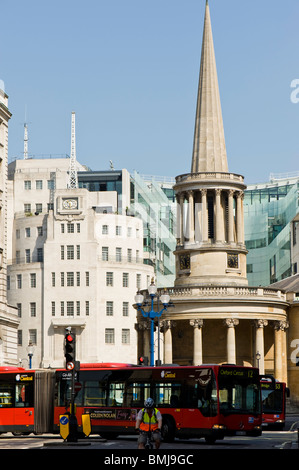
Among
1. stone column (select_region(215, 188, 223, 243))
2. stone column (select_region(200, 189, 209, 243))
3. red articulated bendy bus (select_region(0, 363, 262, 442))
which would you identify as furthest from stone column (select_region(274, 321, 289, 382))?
red articulated bendy bus (select_region(0, 363, 262, 442))

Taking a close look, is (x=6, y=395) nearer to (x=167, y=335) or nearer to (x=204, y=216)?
(x=167, y=335)

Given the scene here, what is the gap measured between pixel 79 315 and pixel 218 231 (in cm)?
4928

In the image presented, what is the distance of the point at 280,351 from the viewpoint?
86500mm

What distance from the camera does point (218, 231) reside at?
8619cm

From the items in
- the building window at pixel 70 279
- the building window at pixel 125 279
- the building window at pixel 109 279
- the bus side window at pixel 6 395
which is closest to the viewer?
the bus side window at pixel 6 395

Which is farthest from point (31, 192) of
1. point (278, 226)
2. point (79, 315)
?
point (278, 226)

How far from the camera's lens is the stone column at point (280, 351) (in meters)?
85.8

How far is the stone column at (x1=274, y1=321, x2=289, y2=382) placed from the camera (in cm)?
8575

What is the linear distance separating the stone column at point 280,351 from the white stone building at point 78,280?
46.4 meters

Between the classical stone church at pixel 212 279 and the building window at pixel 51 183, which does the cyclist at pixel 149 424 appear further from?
the building window at pixel 51 183

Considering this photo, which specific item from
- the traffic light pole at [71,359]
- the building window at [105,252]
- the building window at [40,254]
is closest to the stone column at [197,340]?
the traffic light pole at [71,359]

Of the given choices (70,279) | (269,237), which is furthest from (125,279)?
(269,237)

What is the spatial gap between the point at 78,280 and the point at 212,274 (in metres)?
48.3
